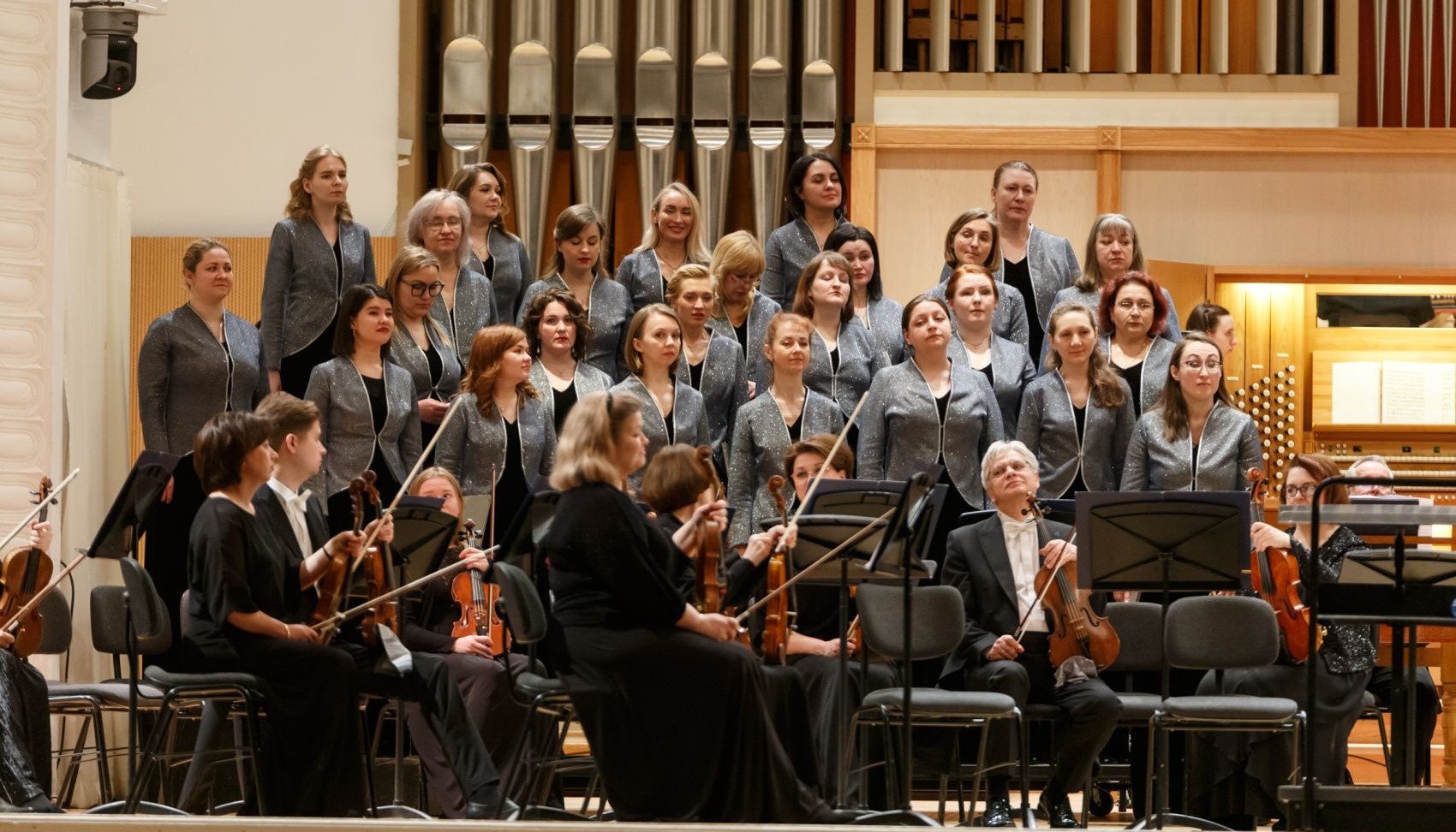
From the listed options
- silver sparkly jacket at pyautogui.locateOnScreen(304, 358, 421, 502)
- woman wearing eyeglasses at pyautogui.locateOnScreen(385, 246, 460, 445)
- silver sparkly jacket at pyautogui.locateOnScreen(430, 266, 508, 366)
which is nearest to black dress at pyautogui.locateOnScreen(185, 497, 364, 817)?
silver sparkly jacket at pyautogui.locateOnScreen(304, 358, 421, 502)

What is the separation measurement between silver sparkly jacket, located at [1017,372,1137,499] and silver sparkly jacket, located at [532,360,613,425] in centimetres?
116

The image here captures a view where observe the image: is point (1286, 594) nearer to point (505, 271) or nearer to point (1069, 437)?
point (1069, 437)

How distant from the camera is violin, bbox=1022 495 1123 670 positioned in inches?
173

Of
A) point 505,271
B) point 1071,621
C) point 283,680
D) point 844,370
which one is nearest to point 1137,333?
point 844,370

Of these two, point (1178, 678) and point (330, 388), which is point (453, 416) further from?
point (1178, 678)

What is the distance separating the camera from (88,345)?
18.1 ft

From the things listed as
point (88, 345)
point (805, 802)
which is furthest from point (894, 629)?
point (88, 345)

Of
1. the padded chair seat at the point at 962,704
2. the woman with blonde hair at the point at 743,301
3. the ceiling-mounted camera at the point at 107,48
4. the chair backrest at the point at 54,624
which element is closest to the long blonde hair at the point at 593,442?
the padded chair seat at the point at 962,704

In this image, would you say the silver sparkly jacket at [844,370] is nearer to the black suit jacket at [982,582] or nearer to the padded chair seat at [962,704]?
the black suit jacket at [982,582]

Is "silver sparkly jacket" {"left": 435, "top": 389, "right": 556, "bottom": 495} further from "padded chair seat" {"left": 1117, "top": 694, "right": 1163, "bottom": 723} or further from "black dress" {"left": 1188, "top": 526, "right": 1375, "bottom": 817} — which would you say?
"black dress" {"left": 1188, "top": 526, "right": 1375, "bottom": 817}

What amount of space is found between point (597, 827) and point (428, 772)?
3.54 ft

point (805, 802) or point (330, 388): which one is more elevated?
point (330, 388)

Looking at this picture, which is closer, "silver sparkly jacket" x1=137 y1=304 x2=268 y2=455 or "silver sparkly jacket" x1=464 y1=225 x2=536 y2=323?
"silver sparkly jacket" x1=137 y1=304 x2=268 y2=455

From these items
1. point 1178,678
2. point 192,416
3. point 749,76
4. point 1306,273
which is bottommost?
point 1178,678
